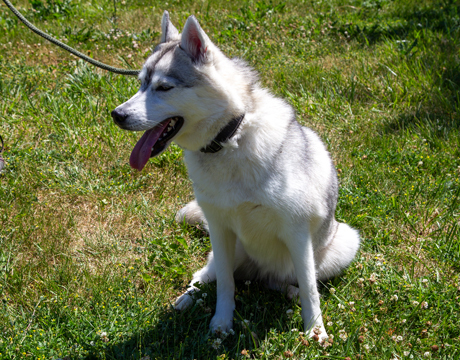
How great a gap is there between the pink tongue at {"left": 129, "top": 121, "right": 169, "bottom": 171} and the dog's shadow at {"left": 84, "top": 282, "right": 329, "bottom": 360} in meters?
0.93

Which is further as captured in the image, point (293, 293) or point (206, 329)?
point (293, 293)

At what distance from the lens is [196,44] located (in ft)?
6.95

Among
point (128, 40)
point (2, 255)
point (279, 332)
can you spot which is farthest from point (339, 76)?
point (2, 255)

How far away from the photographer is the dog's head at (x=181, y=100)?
2043 mm

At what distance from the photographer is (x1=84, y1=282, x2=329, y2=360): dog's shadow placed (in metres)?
2.19

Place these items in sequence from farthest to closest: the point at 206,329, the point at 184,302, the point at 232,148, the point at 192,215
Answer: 1. the point at 192,215
2. the point at 184,302
3. the point at 206,329
4. the point at 232,148

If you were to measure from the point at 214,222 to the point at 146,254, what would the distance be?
85 centimetres

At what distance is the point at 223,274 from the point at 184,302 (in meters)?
0.32

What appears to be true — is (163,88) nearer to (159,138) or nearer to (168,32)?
(159,138)

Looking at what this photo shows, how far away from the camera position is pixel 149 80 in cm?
218

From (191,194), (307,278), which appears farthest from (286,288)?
(191,194)

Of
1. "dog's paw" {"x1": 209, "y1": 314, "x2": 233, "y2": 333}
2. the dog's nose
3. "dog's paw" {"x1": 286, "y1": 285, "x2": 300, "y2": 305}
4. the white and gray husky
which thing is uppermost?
the dog's nose

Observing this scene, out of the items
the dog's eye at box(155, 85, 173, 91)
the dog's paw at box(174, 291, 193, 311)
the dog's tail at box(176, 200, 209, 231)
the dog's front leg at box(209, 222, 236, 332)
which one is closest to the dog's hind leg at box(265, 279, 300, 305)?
the dog's front leg at box(209, 222, 236, 332)

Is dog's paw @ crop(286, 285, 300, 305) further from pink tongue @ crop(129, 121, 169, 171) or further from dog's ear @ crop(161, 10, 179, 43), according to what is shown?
dog's ear @ crop(161, 10, 179, 43)
